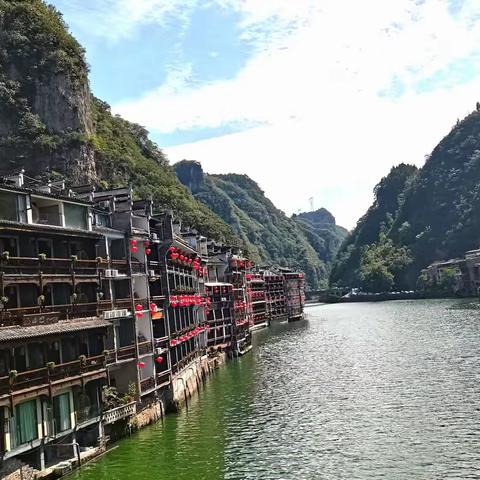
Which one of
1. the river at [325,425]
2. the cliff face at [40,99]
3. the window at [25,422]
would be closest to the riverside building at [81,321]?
the window at [25,422]

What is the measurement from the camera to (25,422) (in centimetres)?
3284

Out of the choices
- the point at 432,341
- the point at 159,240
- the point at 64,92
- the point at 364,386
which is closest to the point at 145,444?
the point at 159,240

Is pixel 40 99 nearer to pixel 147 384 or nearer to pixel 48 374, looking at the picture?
pixel 147 384

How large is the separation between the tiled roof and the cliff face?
85595mm

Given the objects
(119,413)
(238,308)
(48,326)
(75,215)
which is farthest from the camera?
(238,308)

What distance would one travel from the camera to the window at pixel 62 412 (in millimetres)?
35781

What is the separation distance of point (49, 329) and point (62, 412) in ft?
19.4

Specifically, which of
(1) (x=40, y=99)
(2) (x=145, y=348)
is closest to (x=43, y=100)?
(1) (x=40, y=99)

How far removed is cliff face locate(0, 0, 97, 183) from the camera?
119000 mm

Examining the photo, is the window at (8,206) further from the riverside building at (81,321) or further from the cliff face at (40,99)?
the cliff face at (40,99)

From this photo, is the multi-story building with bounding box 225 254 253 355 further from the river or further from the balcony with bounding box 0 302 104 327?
the balcony with bounding box 0 302 104 327

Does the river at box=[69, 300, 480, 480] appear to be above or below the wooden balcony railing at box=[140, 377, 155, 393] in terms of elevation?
below

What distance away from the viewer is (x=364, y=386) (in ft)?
201

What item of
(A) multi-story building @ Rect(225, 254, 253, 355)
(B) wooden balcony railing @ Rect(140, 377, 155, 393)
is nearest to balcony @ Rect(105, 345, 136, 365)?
(B) wooden balcony railing @ Rect(140, 377, 155, 393)
